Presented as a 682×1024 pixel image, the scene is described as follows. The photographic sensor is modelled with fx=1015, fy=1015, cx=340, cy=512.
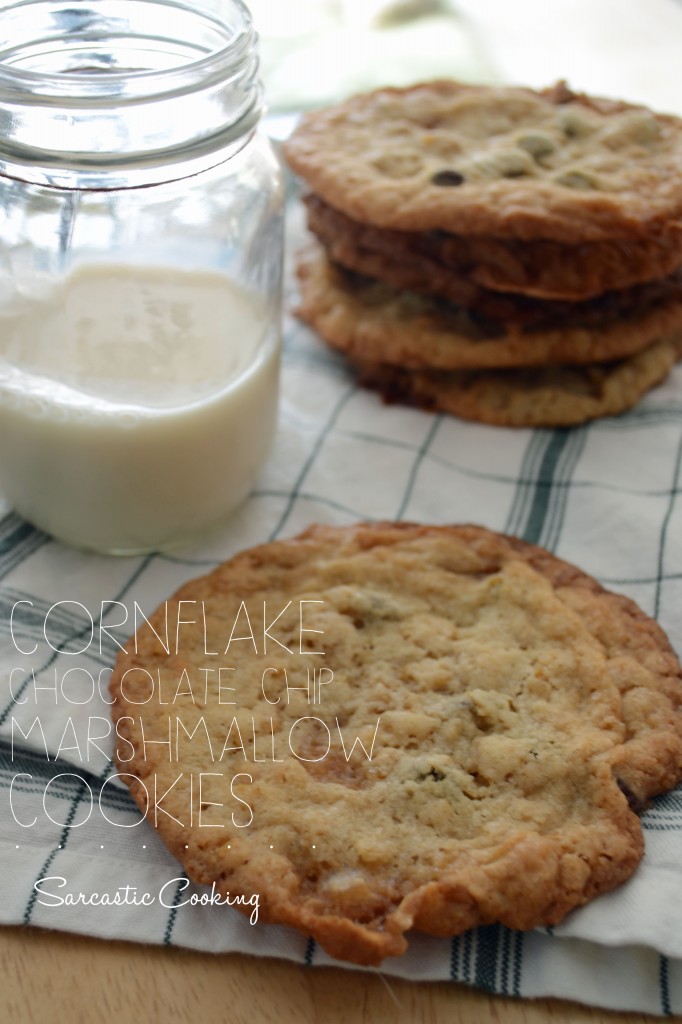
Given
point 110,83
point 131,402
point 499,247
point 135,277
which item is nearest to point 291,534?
point 131,402

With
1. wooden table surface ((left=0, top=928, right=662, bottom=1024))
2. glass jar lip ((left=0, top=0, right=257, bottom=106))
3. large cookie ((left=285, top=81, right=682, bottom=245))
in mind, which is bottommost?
wooden table surface ((left=0, top=928, right=662, bottom=1024))

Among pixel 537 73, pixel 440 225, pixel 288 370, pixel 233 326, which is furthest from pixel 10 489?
pixel 537 73

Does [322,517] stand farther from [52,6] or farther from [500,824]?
[52,6]

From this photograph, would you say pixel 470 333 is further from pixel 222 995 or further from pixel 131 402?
pixel 222 995

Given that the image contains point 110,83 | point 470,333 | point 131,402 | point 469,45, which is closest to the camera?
point 110,83

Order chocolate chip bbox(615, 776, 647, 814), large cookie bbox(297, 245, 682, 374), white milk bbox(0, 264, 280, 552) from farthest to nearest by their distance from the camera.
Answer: large cookie bbox(297, 245, 682, 374), white milk bbox(0, 264, 280, 552), chocolate chip bbox(615, 776, 647, 814)

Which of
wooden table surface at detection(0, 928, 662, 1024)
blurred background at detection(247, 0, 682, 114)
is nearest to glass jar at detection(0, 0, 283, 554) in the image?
wooden table surface at detection(0, 928, 662, 1024)

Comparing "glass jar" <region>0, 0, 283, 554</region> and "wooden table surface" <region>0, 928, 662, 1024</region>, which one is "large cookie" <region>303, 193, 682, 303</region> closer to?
"glass jar" <region>0, 0, 283, 554</region>

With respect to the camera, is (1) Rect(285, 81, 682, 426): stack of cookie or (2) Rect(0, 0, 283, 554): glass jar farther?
(1) Rect(285, 81, 682, 426): stack of cookie
